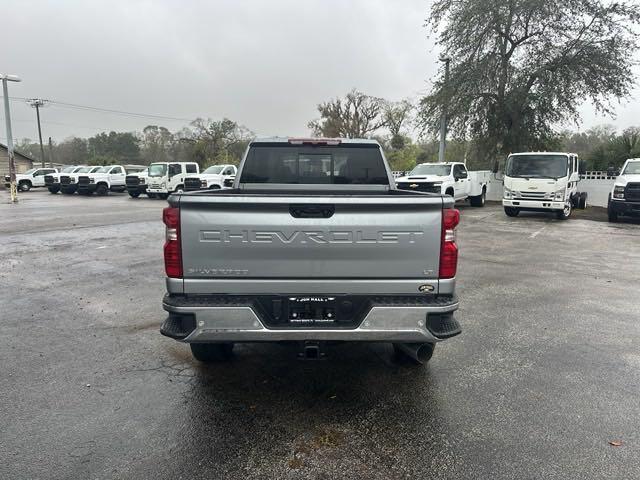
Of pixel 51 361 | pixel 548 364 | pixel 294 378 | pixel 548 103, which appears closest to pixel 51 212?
pixel 51 361

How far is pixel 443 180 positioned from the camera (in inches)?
661

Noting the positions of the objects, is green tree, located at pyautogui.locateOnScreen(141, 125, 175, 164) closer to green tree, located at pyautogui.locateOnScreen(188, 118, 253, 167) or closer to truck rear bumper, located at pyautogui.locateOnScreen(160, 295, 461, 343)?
green tree, located at pyautogui.locateOnScreen(188, 118, 253, 167)

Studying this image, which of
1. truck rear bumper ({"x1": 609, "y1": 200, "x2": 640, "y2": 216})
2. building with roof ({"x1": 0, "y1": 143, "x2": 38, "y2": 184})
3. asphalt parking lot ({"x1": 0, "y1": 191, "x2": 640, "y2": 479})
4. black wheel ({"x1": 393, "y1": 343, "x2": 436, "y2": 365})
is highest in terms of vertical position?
building with roof ({"x1": 0, "y1": 143, "x2": 38, "y2": 184})

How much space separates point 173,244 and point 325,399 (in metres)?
1.68

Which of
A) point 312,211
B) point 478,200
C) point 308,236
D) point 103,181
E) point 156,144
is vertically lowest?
point 478,200

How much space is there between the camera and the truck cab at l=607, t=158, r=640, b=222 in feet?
46.2

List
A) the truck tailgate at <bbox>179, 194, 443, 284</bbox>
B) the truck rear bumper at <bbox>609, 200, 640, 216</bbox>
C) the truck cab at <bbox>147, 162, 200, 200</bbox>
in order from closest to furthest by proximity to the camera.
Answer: the truck tailgate at <bbox>179, 194, 443, 284</bbox> → the truck rear bumper at <bbox>609, 200, 640, 216</bbox> → the truck cab at <bbox>147, 162, 200, 200</bbox>

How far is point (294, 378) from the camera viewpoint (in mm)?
3830

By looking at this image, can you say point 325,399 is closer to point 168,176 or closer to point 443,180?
point 443,180

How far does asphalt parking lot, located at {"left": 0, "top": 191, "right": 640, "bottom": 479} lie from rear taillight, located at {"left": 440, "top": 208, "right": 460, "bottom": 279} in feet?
3.59

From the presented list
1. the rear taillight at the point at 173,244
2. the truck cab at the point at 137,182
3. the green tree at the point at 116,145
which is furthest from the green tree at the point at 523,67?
the green tree at the point at 116,145

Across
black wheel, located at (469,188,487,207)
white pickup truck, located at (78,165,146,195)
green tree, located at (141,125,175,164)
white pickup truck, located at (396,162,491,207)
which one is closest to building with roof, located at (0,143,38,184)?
green tree, located at (141,125,175,164)

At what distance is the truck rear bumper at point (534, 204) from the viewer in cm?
1502

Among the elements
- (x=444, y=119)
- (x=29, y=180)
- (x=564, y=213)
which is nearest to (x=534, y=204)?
(x=564, y=213)
